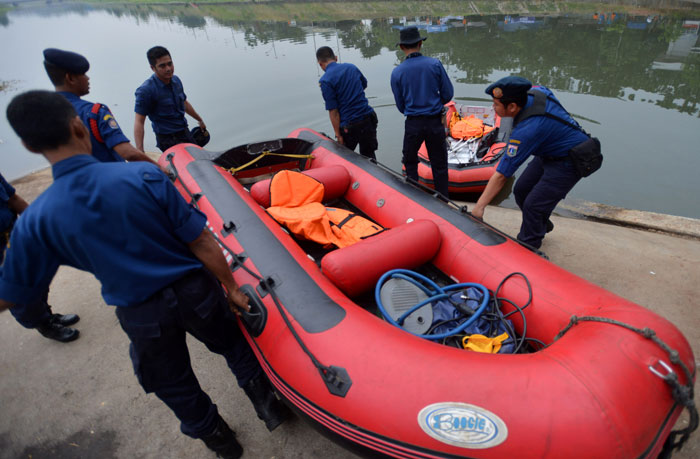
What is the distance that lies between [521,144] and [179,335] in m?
2.26

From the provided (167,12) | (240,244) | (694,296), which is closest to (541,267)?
(694,296)

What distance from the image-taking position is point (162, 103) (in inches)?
141

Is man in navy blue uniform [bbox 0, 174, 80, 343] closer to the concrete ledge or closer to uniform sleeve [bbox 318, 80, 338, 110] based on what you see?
uniform sleeve [bbox 318, 80, 338, 110]

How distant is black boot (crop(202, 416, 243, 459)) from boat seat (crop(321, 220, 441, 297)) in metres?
0.95

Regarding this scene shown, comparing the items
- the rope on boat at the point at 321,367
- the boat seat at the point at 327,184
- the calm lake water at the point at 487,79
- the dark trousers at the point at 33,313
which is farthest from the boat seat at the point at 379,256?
the calm lake water at the point at 487,79

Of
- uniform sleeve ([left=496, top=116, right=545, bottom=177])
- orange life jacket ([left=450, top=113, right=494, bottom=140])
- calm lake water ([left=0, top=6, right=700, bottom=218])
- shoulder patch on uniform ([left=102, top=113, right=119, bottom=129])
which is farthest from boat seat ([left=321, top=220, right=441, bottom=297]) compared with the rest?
orange life jacket ([left=450, top=113, right=494, bottom=140])

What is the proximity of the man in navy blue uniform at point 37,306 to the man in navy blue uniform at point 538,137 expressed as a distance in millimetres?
3010

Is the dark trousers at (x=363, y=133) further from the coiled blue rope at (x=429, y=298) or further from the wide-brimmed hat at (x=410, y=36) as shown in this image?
the coiled blue rope at (x=429, y=298)

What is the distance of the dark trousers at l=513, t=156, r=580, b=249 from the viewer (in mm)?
2500

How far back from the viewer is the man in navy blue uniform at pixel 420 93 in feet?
10.8

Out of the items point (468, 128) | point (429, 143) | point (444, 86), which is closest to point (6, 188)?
point (429, 143)

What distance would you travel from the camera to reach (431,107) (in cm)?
339

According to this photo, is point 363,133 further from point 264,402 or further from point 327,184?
point 264,402

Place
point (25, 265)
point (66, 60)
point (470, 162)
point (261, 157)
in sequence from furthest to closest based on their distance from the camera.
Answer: point (470, 162) < point (261, 157) < point (66, 60) < point (25, 265)
